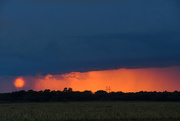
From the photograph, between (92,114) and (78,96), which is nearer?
(92,114)

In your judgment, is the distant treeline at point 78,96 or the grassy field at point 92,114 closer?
the grassy field at point 92,114

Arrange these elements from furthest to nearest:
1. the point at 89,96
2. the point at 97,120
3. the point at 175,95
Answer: the point at 89,96
the point at 175,95
the point at 97,120

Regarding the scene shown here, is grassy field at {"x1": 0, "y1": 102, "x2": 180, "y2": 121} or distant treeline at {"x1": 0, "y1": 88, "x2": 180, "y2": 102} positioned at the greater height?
distant treeline at {"x1": 0, "y1": 88, "x2": 180, "y2": 102}

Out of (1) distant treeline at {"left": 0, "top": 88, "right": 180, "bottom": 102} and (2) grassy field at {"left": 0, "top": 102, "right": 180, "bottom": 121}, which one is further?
(1) distant treeline at {"left": 0, "top": 88, "right": 180, "bottom": 102}

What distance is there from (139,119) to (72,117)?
8.50 m

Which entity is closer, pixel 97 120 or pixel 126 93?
pixel 97 120

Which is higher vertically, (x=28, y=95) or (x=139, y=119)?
(x=28, y=95)

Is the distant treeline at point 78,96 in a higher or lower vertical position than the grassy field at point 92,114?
higher

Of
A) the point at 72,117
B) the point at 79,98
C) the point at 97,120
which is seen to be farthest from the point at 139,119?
the point at 79,98

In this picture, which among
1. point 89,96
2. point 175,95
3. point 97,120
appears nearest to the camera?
point 97,120

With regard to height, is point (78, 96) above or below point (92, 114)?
above

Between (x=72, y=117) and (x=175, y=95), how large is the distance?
326 feet

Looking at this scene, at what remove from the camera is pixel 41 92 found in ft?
441

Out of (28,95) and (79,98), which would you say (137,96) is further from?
(28,95)
